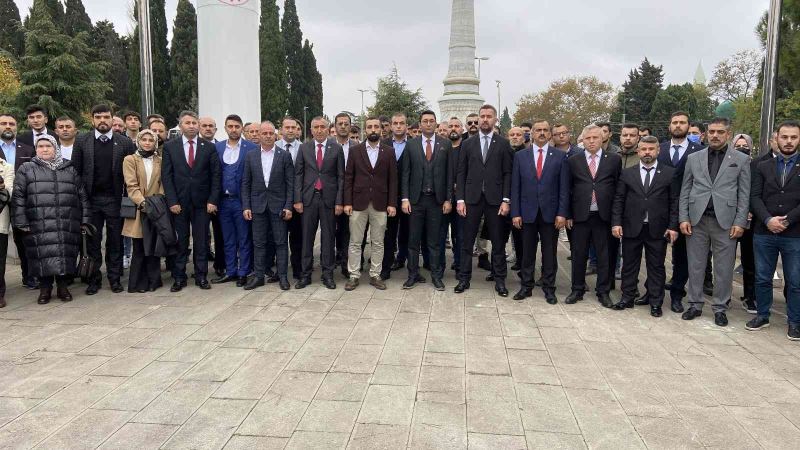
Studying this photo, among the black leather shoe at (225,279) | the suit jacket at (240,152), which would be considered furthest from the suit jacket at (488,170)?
the black leather shoe at (225,279)

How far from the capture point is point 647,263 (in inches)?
233

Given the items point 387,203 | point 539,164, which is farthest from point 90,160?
point 539,164

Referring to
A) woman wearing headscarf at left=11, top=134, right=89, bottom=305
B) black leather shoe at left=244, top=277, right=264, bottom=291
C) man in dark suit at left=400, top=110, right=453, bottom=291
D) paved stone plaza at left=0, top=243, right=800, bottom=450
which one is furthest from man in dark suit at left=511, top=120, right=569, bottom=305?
woman wearing headscarf at left=11, top=134, right=89, bottom=305

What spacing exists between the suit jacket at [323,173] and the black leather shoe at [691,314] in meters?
4.01

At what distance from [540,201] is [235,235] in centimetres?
373

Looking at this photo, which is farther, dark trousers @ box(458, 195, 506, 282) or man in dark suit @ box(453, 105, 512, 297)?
dark trousers @ box(458, 195, 506, 282)

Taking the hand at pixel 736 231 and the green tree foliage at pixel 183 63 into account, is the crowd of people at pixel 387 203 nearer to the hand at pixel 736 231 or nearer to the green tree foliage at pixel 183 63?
the hand at pixel 736 231

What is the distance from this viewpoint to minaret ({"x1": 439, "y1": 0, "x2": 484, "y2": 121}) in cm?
2312

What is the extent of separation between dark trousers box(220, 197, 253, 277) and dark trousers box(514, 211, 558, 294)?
11.0 feet

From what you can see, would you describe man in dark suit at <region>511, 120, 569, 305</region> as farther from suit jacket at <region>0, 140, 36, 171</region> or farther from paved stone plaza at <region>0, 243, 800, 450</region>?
suit jacket at <region>0, 140, 36, 171</region>

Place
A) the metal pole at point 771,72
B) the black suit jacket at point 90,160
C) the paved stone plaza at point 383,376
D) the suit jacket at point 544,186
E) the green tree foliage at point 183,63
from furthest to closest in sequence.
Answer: the green tree foliage at point 183,63, the metal pole at point 771,72, the black suit jacket at point 90,160, the suit jacket at point 544,186, the paved stone plaza at point 383,376

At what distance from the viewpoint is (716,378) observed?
Result: 159 inches

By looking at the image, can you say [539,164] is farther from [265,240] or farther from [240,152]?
[240,152]

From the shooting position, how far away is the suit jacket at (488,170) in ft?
20.5
